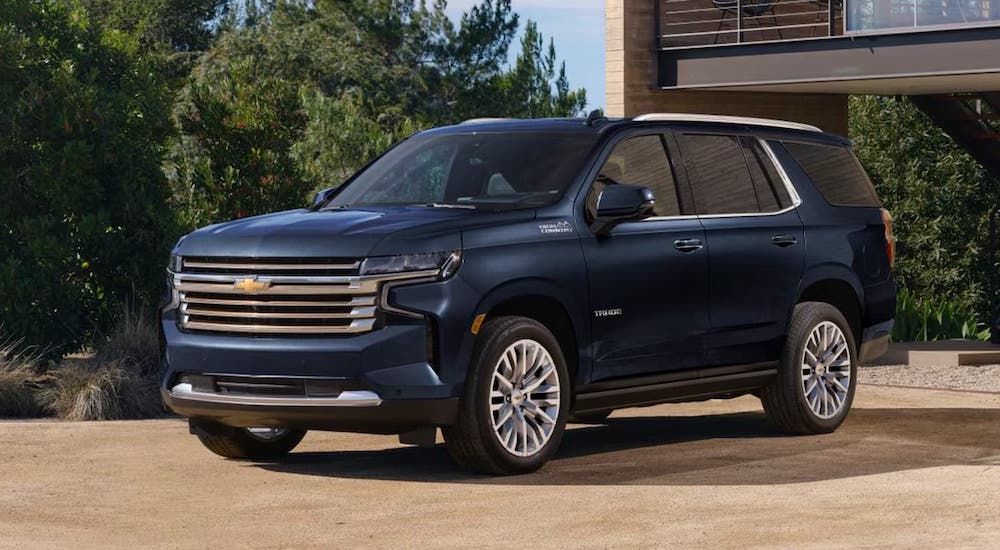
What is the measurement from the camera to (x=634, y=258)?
10922 millimetres

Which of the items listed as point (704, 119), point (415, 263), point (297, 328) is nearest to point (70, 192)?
point (704, 119)

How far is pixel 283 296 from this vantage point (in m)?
9.91

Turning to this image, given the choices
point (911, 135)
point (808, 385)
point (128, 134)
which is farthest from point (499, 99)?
point (808, 385)

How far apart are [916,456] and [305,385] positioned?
3917 mm

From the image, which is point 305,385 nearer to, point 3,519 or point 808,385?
point 3,519

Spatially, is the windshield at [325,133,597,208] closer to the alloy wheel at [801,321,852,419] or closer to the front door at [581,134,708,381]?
the front door at [581,134,708,381]

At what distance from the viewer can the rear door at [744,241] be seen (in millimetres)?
11578

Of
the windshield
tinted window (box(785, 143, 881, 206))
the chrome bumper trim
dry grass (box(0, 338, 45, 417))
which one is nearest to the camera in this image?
the chrome bumper trim

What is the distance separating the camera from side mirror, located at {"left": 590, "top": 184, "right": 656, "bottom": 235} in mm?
10594

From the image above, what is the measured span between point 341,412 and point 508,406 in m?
0.97

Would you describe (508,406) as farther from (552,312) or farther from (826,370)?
(826,370)

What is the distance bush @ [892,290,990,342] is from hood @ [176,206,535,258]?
13147mm

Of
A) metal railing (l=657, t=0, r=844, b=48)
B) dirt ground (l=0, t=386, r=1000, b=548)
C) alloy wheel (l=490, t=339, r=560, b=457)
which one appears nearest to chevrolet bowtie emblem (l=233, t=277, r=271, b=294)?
dirt ground (l=0, t=386, r=1000, b=548)

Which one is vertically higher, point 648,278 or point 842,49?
point 842,49
